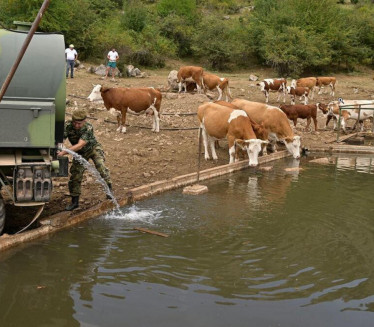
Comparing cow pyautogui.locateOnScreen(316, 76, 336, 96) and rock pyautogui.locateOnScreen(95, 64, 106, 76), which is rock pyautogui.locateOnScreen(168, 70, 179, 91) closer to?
rock pyautogui.locateOnScreen(95, 64, 106, 76)

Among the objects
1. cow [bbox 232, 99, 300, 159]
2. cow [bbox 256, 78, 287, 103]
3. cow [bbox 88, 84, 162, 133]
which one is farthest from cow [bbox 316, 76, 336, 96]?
cow [bbox 88, 84, 162, 133]

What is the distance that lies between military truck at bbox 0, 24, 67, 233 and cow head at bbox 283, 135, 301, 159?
348 inches

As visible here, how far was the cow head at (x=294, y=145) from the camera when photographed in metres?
14.8

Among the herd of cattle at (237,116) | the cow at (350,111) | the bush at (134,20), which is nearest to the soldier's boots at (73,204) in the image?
the herd of cattle at (237,116)

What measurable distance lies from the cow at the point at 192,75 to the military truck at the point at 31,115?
667 inches

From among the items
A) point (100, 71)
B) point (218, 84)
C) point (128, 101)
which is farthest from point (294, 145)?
point (100, 71)

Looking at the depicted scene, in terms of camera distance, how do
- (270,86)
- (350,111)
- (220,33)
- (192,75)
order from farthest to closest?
(220,33)
(270,86)
(192,75)
(350,111)

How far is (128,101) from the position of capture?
15.6 m

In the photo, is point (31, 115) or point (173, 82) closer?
point (31, 115)

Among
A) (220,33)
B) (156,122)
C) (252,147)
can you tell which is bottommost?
(252,147)

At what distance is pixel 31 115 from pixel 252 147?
23.3 ft

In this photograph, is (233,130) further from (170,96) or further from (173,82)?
(173,82)

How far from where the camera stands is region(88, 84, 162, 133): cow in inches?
613

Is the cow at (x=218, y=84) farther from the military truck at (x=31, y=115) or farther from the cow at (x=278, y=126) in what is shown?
the military truck at (x=31, y=115)
